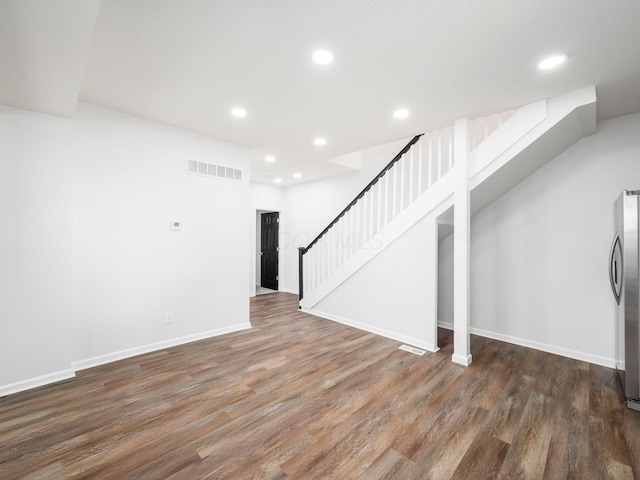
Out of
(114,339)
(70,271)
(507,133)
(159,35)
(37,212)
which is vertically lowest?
(114,339)

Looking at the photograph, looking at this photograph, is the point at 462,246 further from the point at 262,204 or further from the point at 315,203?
the point at 262,204

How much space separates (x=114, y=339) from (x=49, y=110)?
2.36 meters

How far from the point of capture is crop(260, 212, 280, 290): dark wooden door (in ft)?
24.7

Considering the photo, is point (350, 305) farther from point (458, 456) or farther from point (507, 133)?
point (507, 133)

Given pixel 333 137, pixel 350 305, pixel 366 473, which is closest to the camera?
pixel 366 473

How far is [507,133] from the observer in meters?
2.92

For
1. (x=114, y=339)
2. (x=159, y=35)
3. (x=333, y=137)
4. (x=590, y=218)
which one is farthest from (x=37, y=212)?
(x=590, y=218)

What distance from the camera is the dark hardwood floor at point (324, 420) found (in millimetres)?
1688

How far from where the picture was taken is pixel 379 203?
418 cm

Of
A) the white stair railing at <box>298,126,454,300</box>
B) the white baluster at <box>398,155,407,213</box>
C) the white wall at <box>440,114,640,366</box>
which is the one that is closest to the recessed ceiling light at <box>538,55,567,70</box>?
the white stair railing at <box>298,126,454,300</box>

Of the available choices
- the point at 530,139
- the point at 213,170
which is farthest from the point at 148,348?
the point at 530,139

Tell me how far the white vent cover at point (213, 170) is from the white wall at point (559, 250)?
3.51 metres

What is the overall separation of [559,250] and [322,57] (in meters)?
3.46

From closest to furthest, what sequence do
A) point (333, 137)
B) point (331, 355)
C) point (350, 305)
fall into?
point (331, 355)
point (333, 137)
point (350, 305)
